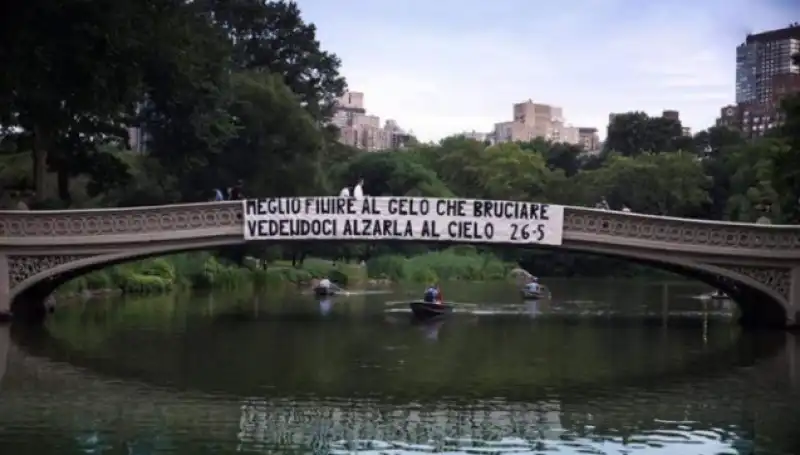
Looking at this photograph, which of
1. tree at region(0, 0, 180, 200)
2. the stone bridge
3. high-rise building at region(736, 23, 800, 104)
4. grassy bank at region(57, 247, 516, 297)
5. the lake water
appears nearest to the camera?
the lake water

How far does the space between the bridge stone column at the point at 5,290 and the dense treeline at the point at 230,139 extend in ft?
14.5

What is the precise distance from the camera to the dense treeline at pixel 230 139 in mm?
35069

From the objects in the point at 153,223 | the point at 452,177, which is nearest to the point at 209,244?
the point at 153,223

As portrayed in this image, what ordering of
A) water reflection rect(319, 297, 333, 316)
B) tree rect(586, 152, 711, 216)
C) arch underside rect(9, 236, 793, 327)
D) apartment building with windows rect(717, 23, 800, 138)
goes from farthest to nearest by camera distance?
apartment building with windows rect(717, 23, 800, 138) → tree rect(586, 152, 711, 216) → water reflection rect(319, 297, 333, 316) → arch underside rect(9, 236, 793, 327)

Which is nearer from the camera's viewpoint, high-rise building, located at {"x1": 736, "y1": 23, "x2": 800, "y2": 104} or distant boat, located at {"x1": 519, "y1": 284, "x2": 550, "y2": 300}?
distant boat, located at {"x1": 519, "y1": 284, "x2": 550, "y2": 300}

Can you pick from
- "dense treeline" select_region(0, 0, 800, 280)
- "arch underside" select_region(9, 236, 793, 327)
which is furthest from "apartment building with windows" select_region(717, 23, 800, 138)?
"arch underside" select_region(9, 236, 793, 327)

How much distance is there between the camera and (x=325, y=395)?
21859 millimetres

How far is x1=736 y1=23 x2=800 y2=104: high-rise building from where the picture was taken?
143 metres

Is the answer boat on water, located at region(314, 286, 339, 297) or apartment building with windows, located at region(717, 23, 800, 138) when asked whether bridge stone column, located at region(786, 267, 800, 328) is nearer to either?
boat on water, located at region(314, 286, 339, 297)

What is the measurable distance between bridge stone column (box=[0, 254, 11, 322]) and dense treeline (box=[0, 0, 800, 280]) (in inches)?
174

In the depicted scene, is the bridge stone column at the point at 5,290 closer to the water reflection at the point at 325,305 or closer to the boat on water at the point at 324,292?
the water reflection at the point at 325,305

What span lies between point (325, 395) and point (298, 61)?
55069 millimetres

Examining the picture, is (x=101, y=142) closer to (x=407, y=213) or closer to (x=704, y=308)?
(x=407, y=213)

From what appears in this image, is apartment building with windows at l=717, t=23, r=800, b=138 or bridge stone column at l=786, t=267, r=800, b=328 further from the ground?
apartment building with windows at l=717, t=23, r=800, b=138
